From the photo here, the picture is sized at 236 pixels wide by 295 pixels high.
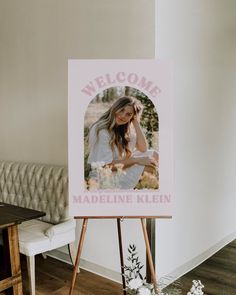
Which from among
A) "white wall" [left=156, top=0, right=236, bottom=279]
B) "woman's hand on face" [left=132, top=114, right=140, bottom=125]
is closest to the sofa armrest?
"white wall" [left=156, top=0, right=236, bottom=279]

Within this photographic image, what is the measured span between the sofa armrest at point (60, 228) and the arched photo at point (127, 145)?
1.01m

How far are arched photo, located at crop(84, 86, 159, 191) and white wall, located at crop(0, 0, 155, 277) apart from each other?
2.58ft

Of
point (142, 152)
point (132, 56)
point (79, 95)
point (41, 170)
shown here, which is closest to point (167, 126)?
point (142, 152)

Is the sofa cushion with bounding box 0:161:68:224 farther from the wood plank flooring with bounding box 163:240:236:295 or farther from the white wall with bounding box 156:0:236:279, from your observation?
the wood plank flooring with bounding box 163:240:236:295

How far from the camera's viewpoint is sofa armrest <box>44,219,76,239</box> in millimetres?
2830

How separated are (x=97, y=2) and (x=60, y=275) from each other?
2.51m

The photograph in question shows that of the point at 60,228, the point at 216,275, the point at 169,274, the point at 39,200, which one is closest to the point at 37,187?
the point at 39,200

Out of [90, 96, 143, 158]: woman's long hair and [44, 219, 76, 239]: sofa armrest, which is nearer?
[90, 96, 143, 158]: woman's long hair

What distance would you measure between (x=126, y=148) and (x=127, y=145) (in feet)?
0.06

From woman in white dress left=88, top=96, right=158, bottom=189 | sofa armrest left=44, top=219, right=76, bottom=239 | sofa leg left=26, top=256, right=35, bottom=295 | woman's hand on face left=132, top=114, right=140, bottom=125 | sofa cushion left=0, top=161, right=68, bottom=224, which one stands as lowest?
sofa leg left=26, top=256, right=35, bottom=295

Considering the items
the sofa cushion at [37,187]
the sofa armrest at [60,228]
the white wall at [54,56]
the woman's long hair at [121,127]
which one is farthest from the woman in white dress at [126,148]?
the sofa cushion at [37,187]

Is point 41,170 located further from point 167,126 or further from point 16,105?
point 167,126

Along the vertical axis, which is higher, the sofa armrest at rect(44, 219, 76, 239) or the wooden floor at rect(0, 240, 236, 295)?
the sofa armrest at rect(44, 219, 76, 239)

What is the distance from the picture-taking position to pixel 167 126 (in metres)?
2.02
